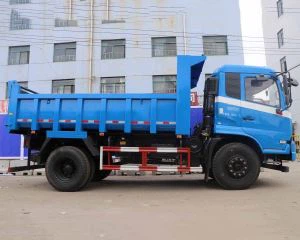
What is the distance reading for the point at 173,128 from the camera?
381 inches

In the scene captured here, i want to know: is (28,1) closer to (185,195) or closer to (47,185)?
(47,185)

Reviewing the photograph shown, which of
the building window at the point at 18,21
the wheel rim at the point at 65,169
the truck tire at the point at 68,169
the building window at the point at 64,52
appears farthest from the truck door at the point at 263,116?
the building window at the point at 18,21

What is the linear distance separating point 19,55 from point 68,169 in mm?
23136

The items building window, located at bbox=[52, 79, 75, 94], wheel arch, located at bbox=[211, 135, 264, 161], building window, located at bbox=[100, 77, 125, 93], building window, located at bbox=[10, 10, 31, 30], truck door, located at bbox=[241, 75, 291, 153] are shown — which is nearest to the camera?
truck door, located at bbox=[241, 75, 291, 153]

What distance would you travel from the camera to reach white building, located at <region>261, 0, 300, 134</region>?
30391 millimetres

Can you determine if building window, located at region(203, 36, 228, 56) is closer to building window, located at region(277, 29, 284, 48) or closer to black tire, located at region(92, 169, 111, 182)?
building window, located at region(277, 29, 284, 48)

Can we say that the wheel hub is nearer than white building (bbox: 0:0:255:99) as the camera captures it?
Yes

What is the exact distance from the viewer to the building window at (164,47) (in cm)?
2906

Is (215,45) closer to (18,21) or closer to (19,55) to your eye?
(19,55)

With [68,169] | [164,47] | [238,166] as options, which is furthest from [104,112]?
[164,47]

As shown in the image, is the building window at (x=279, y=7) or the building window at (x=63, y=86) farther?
the building window at (x=279, y=7)

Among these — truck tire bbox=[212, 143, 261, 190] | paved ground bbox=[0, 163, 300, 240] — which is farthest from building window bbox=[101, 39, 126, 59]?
truck tire bbox=[212, 143, 261, 190]

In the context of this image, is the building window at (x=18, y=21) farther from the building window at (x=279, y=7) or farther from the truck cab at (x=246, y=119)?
the truck cab at (x=246, y=119)

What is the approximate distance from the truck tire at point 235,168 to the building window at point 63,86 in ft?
70.0
